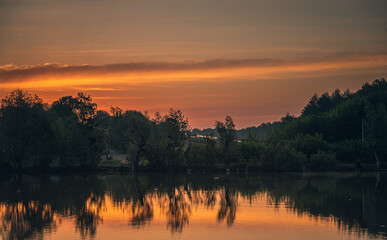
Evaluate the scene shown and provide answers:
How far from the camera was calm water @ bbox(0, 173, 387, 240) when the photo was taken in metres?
37.9

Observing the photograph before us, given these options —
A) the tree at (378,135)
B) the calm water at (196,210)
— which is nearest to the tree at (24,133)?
the calm water at (196,210)

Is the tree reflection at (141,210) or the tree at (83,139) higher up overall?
the tree at (83,139)

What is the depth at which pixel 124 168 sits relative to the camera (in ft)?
337

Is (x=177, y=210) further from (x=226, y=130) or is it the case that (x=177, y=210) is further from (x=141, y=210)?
(x=226, y=130)

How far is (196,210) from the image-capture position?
49.7m

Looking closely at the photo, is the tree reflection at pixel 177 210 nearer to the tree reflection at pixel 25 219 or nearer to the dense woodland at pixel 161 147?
the tree reflection at pixel 25 219

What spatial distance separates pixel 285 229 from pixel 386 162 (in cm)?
7389

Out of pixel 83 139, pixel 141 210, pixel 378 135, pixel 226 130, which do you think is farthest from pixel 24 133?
pixel 378 135

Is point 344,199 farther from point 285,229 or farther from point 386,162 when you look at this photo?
point 386,162

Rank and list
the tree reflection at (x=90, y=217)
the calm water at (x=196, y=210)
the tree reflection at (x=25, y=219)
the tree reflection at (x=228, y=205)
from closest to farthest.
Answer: the calm water at (x=196, y=210) → the tree reflection at (x=25, y=219) → the tree reflection at (x=90, y=217) → the tree reflection at (x=228, y=205)

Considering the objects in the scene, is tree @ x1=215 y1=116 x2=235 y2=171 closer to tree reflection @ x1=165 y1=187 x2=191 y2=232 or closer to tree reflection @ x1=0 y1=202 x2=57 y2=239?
tree reflection @ x1=165 y1=187 x2=191 y2=232

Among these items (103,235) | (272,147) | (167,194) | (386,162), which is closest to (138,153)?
(272,147)

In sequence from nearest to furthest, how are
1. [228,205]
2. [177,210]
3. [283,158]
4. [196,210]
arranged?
[196,210] < [177,210] < [228,205] < [283,158]

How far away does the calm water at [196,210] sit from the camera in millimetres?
37938
